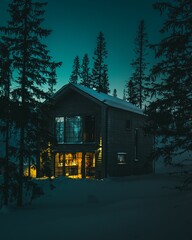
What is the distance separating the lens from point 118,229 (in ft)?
27.0

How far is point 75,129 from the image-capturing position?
82.3ft

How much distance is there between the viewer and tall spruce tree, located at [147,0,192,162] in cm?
1029

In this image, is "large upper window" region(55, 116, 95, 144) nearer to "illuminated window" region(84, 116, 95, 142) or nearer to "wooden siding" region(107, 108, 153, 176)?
"illuminated window" region(84, 116, 95, 142)

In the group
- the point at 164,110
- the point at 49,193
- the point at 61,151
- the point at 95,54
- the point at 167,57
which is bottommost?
the point at 49,193

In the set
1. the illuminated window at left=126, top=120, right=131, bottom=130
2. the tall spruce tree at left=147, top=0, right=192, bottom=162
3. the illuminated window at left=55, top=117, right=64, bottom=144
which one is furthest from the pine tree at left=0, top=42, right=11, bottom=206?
the illuminated window at left=126, top=120, right=131, bottom=130

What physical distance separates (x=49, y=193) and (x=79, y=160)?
9943 mm

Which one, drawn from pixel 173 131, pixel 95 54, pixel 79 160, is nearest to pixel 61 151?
pixel 79 160

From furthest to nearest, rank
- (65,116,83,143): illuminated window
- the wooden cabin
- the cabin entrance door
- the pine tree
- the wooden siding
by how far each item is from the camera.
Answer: the cabin entrance door → (65,116,83,143): illuminated window → the wooden siding → the wooden cabin → the pine tree

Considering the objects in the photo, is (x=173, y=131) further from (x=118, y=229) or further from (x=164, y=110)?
(x=118, y=229)

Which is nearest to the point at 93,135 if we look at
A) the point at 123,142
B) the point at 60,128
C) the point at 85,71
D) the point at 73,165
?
the point at 123,142

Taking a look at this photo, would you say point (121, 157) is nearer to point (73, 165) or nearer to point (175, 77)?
point (73, 165)

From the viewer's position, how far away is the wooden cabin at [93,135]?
76.1ft

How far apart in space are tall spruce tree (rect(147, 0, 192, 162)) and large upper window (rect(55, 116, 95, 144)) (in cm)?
1392

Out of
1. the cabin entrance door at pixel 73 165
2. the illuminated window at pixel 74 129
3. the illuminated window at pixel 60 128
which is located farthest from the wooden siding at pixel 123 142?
the illuminated window at pixel 60 128
